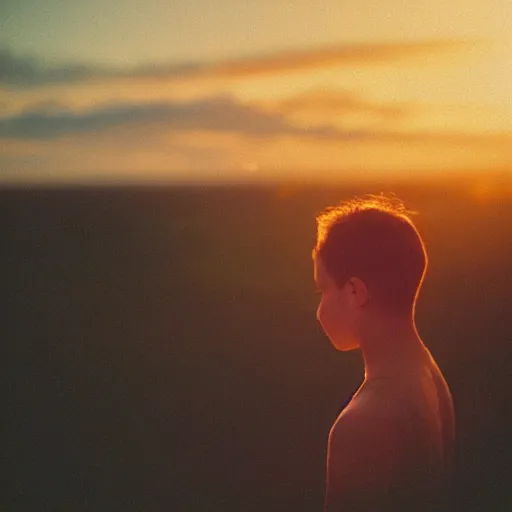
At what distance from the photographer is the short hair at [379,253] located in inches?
66.4

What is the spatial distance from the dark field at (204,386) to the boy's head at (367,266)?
273mm

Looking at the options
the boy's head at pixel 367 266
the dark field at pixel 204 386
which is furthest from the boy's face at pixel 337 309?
the dark field at pixel 204 386

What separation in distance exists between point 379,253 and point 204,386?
229 inches

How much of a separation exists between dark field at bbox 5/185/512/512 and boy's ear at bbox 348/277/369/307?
0.33 metres

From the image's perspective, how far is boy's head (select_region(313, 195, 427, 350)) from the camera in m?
1.69

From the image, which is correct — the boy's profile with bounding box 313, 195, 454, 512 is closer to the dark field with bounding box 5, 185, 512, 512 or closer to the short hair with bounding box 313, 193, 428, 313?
the short hair with bounding box 313, 193, 428, 313

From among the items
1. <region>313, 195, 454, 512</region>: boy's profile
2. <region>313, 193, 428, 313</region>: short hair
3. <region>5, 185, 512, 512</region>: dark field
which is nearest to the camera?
<region>313, 195, 454, 512</region>: boy's profile

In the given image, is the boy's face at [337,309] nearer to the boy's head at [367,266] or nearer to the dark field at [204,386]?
the boy's head at [367,266]

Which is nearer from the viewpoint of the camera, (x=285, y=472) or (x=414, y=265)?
(x=414, y=265)

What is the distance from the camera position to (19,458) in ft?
18.7

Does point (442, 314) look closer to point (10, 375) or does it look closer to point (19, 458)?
point (10, 375)

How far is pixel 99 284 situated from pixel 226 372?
7523 mm

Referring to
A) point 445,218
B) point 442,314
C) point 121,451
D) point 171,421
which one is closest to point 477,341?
point 442,314

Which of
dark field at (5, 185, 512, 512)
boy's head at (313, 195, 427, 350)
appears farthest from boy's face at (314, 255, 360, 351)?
dark field at (5, 185, 512, 512)
